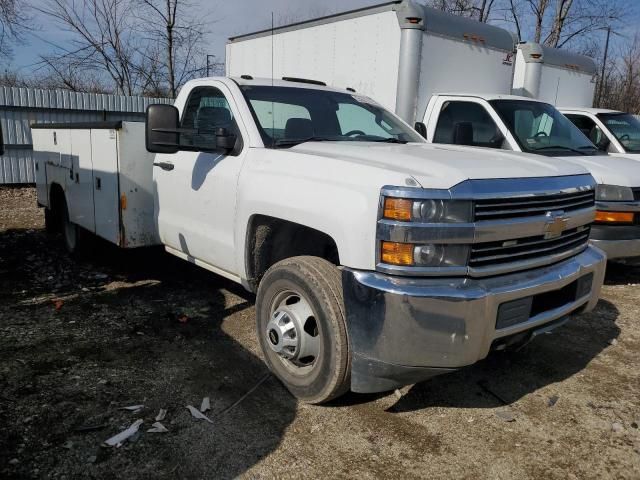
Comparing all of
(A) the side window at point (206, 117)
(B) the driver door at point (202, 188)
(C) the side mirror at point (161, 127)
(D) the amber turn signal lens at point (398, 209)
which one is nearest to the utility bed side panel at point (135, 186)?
(B) the driver door at point (202, 188)

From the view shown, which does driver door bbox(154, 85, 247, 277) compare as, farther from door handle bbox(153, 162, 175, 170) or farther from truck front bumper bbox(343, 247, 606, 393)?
truck front bumper bbox(343, 247, 606, 393)

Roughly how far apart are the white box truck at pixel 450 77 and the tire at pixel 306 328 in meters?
2.96

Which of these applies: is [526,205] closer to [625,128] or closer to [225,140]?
[225,140]

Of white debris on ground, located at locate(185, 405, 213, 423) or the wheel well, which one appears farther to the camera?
the wheel well

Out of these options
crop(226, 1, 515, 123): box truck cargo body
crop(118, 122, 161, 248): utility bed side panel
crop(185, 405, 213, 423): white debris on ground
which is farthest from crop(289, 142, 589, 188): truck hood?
crop(226, 1, 515, 123): box truck cargo body

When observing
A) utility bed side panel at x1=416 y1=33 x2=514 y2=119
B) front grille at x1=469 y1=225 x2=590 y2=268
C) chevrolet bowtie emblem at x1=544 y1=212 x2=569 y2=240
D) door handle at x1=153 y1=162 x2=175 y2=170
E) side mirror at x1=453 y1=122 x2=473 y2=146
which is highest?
utility bed side panel at x1=416 y1=33 x2=514 y2=119

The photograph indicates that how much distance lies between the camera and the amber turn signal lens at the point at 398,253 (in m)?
2.70

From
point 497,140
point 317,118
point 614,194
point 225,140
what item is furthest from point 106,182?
point 614,194

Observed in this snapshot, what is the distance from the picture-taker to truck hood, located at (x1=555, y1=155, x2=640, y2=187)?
5.85 m

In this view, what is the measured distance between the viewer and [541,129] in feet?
22.3

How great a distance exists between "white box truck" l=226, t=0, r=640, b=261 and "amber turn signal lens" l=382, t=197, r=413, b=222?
3.16m

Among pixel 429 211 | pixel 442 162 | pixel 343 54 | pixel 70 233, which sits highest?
pixel 343 54

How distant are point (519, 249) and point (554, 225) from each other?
1.00 feet

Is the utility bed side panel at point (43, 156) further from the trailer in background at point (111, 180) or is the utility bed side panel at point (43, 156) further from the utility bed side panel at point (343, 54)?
the utility bed side panel at point (343, 54)
